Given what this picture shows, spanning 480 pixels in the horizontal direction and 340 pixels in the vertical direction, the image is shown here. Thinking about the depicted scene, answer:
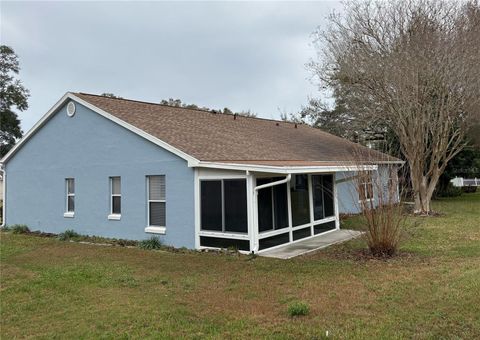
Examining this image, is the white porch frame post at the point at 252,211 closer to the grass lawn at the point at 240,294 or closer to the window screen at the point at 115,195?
the grass lawn at the point at 240,294

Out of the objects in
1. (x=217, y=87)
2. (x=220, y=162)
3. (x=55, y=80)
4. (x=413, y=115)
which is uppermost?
(x=217, y=87)

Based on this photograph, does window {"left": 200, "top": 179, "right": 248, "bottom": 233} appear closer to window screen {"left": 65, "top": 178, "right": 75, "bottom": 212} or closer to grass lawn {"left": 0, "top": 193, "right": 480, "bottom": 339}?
grass lawn {"left": 0, "top": 193, "right": 480, "bottom": 339}

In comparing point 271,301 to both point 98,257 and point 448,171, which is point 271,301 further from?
point 448,171

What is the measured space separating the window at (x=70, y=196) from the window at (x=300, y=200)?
8.25 m

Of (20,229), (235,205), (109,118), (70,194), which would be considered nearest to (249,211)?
(235,205)

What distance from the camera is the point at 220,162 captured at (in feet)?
36.7

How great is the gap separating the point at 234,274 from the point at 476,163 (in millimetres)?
27446

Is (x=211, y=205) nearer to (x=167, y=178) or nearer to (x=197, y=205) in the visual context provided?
(x=197, y=205)

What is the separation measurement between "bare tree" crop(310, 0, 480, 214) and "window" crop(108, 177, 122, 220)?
38.9ft

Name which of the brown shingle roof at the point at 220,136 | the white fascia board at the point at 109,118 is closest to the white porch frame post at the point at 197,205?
the white fascia board at the point at 109,118

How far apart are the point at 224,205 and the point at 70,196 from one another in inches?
287

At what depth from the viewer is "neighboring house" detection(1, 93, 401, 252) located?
1106 centimetres

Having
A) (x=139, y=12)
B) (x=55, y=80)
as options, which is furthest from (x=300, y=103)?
(x=139, y=12)

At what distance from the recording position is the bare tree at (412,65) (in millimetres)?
17547
